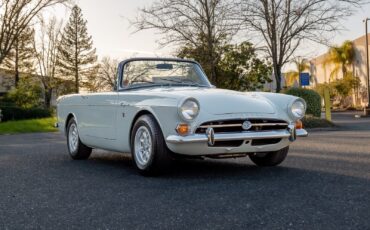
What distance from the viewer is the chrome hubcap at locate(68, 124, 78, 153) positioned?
8333 mm

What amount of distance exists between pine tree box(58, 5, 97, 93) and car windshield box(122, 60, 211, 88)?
54.7 metres

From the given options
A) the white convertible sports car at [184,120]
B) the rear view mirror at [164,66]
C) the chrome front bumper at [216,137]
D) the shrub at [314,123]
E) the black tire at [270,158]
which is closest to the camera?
the chrome front bumper at [216,137]

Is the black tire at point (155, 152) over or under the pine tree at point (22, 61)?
under

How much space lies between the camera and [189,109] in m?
5.57

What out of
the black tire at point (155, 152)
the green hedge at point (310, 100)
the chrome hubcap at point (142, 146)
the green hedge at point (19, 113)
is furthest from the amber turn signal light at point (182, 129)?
the green hedge at point (19, 113)

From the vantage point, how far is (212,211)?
3982 mm

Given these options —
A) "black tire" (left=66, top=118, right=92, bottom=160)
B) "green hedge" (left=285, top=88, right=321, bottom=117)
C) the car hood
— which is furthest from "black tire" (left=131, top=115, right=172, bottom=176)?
"green hedge" (left=285, top=88, right=321, bottom=117)

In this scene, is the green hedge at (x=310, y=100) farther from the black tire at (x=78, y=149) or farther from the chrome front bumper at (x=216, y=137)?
the chrome front bumper at (x=216, y=137)

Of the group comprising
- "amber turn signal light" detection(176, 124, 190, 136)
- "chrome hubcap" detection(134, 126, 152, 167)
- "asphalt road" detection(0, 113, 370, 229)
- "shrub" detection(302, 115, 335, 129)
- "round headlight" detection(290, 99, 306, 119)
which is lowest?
"asphalt road" detection(0, 113, 370, 229)

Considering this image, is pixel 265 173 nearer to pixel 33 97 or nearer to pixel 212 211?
pixel 212 211

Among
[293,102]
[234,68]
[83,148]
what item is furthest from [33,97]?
[293,102]

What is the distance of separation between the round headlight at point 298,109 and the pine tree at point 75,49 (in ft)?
185

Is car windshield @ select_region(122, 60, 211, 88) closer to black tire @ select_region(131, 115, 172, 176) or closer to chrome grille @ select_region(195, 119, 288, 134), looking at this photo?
black tire @ select_region(131, 115, 172, 176)

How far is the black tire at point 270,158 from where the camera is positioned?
6.54 m
